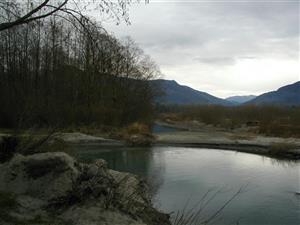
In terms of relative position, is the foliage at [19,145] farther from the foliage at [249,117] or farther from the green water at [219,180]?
the foliage at [249,117]

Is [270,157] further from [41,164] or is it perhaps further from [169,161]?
[41,164]

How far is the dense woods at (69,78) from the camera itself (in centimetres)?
909

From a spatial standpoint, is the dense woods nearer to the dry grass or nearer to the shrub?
the shrub

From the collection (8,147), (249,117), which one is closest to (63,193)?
(8,147)

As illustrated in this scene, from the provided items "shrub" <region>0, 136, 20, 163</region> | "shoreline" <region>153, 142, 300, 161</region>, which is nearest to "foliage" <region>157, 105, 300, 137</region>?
"shoreline" <region>153, 142, 300, 161</region>

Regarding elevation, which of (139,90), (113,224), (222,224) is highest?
(139,90)

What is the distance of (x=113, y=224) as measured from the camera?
27.3ft

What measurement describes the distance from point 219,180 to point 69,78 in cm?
927

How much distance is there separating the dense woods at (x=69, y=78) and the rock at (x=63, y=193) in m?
1.75

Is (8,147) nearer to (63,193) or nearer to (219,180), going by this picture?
(63,193)

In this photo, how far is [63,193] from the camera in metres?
9.03

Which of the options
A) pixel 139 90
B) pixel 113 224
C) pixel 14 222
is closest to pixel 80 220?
pixel 113 224

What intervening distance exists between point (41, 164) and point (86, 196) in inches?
54.4

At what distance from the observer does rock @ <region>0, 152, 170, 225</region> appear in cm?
830
